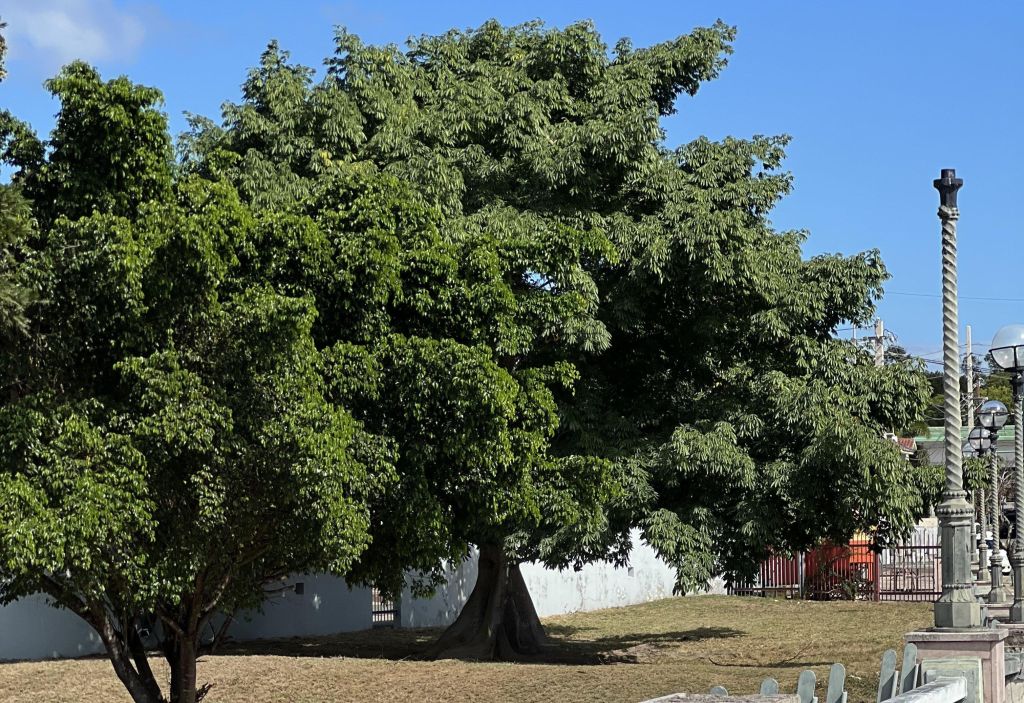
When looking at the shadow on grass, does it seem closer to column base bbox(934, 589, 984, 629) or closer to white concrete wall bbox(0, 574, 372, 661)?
white concrete wall bbox(0, 574, 372, 661)

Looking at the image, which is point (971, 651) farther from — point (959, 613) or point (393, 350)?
point (393, 350)

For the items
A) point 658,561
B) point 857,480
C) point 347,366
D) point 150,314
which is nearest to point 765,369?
point 857,480

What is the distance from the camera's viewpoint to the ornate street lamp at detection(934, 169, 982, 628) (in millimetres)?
11000

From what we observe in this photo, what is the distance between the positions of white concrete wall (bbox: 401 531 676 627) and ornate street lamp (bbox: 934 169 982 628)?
15.0 meters

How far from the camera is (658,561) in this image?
34844 millimetres

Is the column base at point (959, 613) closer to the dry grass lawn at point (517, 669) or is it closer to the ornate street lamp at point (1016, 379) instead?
the dry grass lawn at point (517, 669)

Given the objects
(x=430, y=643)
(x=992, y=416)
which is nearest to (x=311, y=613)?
(x=430, y=643)

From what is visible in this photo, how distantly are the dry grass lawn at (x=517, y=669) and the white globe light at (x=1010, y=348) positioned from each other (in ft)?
14.3

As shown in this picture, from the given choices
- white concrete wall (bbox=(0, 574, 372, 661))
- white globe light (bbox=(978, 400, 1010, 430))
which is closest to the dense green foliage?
white globe light (bbox=(978, 400, 1010, 430))

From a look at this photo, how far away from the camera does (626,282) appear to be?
18.4 metres

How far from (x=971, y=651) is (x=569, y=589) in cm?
2018

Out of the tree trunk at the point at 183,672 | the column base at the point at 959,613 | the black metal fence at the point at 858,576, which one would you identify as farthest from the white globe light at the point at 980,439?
the tree trunk at the point at 183,672

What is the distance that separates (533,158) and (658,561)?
18.5m

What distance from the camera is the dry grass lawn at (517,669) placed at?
1556 cm
